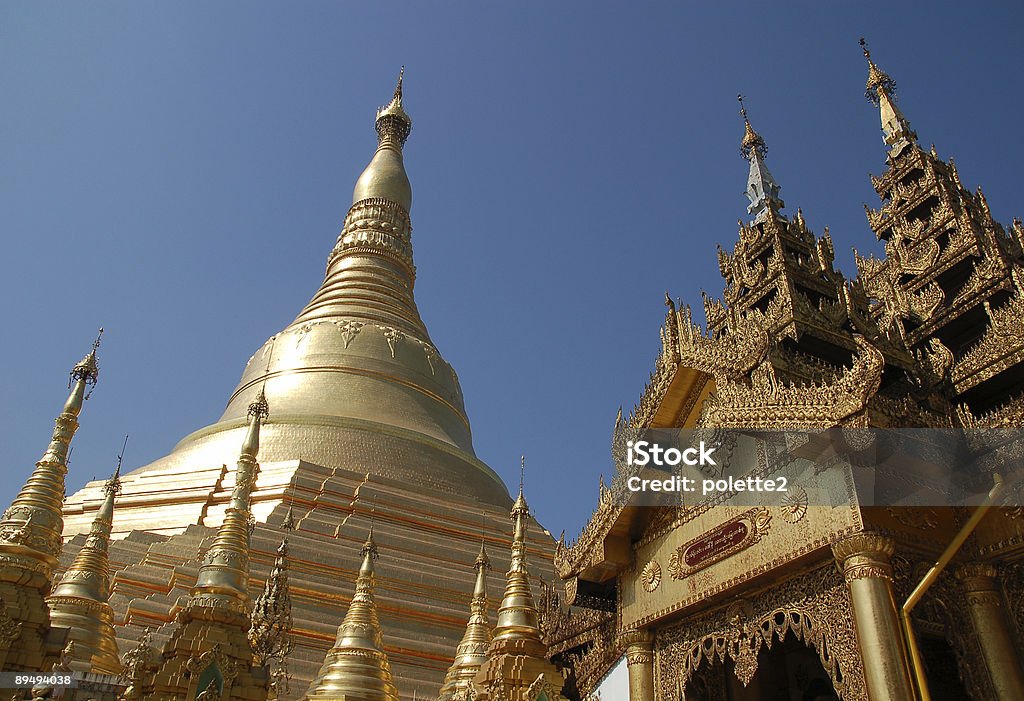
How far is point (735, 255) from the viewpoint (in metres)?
12.6

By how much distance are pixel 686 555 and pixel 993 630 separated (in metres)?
2.53

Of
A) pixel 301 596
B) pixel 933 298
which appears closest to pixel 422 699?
pixel 301 596

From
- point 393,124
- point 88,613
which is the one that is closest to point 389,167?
point 393,124

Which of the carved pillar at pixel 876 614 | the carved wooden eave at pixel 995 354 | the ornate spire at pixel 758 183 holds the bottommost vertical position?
the carved pillar at pixel 876 614

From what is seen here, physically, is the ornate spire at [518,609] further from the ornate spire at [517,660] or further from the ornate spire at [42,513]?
the ornate spire at [42,513]

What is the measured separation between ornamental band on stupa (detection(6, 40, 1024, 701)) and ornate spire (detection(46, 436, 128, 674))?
3 centimetres

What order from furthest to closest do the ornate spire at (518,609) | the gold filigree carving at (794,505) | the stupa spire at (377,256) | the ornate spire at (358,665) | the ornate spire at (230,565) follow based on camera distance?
1. the stupa spire at (377,256)
2. the ornate spire at (358,665)
3. the ornate spire at (518,609)
4. the ornate spire at (230,565)
5. the gold filigree carving at (794,505)

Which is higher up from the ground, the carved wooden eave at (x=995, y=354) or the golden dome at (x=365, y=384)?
the golden dome at (x=365, y=384)

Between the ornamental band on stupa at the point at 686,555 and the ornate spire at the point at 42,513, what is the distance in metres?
0.02

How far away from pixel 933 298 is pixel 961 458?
15.2ft

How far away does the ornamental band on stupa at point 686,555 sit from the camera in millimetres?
6184

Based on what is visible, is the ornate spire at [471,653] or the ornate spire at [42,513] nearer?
the ornate spire at [42,513]

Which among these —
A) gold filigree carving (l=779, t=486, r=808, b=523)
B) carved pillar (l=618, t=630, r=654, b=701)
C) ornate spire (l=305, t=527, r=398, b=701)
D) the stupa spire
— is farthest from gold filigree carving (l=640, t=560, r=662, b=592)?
the stupa spire

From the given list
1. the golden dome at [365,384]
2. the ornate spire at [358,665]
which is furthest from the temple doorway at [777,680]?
the golden dome at [365,384]
